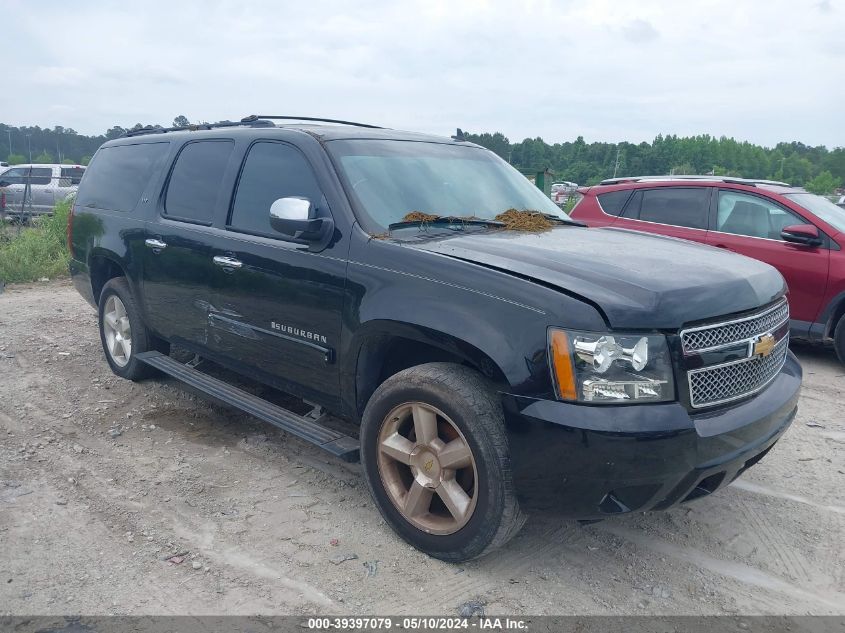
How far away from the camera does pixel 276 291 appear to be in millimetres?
3768

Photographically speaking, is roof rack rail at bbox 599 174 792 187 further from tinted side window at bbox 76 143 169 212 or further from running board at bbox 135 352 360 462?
running board at bbox 135 352 360 462

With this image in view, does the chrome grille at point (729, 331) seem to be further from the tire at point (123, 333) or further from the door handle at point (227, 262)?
the tire at point (123, 333)

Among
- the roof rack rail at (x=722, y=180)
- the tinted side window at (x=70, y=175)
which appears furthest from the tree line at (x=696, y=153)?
the roof rack rail at (x=722, y=180)

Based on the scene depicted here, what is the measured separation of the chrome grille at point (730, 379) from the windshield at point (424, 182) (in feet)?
5.14

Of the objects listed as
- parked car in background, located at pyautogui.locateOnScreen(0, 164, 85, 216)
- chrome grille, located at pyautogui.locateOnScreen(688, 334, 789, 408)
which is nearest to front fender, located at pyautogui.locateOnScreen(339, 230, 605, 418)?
chrome grille, located at pyautogui.locateOnScreen(688, 334, 789, 408)

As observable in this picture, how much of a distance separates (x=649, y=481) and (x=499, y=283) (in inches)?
38.0

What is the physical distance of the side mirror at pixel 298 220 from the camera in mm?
3441

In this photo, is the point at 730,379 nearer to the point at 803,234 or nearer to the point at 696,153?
the point at 803,234

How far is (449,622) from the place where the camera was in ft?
8.95

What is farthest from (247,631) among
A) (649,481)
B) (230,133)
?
(230,133)

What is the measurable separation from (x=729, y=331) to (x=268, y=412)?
2.45 metres

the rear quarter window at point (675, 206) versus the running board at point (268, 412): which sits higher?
the rear quarter window at point (675, 206)

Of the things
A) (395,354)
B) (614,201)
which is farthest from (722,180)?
(395,354)

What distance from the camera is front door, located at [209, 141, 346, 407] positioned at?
3541 millimetres
